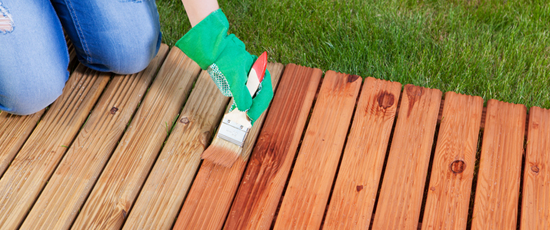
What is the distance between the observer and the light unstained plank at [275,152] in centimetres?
116

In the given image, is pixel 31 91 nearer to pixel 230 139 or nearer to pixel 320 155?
pixel 230 139

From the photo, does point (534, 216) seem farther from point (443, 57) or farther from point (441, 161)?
point (443, 57)

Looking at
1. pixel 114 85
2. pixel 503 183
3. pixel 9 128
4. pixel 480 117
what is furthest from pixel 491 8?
pixel 9 128

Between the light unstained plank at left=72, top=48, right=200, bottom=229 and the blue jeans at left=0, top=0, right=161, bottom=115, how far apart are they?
0.38 feet

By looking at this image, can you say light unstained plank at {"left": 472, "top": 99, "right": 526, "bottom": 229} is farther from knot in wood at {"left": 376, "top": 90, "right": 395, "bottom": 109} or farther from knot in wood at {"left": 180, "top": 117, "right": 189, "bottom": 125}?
knot in wood at {"left": 180, "top": 117, "right": 189, "bottom": 125}

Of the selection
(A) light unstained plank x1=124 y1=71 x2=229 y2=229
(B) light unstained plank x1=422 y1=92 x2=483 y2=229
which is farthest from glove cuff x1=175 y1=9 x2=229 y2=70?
(B) light unstained plank x1=422 y1=92 x2=483 y2=229

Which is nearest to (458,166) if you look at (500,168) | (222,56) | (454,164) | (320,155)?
(454,164)

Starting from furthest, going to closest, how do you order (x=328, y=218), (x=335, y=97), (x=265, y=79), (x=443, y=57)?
1. (x=443, y=57)
2. (x=335, y=97)
3. (x=265, y=79)
4. (x=328, y=218)

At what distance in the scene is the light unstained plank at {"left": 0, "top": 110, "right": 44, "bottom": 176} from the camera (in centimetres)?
125

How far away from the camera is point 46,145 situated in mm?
1277

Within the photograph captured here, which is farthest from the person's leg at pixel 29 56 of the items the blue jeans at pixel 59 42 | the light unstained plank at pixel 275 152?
the light unstained plank at pixel 275 152

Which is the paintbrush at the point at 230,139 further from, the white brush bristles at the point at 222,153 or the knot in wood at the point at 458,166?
the knot in wood at the point at 458,166

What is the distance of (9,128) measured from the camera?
1310 mm

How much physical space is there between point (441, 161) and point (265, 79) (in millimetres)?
627
